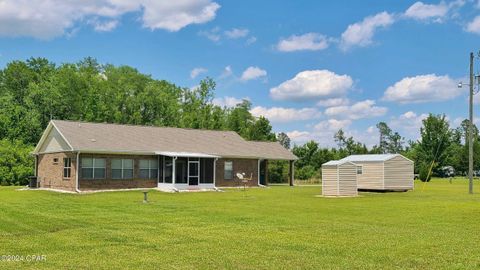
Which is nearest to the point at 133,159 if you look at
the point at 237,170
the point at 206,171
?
the point at 206,171

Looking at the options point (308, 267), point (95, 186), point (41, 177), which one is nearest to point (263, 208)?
point (308, 267)

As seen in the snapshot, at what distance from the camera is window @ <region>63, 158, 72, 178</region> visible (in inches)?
1273

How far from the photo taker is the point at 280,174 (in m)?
50.8

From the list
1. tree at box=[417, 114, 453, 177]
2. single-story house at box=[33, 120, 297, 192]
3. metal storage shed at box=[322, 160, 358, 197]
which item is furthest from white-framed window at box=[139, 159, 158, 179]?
tree at box=[417, 114, 453, 177]

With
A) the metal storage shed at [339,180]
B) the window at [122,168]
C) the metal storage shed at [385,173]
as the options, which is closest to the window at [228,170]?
the window at [122,168]

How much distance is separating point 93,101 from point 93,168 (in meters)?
27.1

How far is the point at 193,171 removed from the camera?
3559 cm

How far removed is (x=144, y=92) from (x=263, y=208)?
4754 cm

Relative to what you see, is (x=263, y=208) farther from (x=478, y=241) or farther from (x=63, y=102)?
(x=63, y=102)

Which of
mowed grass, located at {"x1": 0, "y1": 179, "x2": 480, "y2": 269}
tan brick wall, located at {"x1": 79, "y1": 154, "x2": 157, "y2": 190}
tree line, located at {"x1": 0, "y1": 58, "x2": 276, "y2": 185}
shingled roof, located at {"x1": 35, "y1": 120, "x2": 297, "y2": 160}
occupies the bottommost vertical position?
mowed grass, located at {"x1": 0, "y1": 179, "x2": 480, "y2": 269}

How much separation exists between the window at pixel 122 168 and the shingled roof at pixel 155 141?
0.80m

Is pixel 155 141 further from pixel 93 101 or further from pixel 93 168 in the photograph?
pixel 93 101

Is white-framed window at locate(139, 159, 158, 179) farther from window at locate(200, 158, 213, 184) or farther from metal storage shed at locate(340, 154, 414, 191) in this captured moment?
metal storage shed at locate(340, 154, 414, 191)

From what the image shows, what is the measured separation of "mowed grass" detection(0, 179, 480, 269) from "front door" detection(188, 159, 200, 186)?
16756 mm
